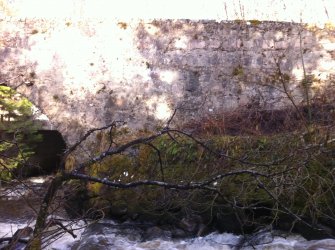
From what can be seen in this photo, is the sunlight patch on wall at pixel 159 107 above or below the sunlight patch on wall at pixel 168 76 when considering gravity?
below

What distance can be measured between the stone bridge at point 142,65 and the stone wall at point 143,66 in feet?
0.06

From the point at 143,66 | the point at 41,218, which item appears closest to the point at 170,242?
the point at 41,218

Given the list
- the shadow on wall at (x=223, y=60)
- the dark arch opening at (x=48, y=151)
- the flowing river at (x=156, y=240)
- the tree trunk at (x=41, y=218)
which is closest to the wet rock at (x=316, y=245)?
the flowing river at (x=156, y=240)

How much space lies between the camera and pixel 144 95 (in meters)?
7.75

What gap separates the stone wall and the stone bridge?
17 millimetres

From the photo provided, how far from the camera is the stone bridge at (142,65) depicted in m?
7.72

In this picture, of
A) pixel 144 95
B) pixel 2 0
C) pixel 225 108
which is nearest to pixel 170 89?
pixel 144 95

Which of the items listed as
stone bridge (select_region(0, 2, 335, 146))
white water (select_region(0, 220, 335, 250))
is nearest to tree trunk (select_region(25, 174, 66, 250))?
white water (select_region(0, 220, 335, 250))

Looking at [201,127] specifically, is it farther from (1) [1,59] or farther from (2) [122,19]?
(1) [1,59]

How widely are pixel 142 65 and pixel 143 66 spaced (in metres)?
0.02

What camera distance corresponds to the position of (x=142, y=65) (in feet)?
25.4

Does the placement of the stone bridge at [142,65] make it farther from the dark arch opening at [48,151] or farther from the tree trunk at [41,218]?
the tree trunk at [41,218]

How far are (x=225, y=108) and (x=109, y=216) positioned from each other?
2859 mm

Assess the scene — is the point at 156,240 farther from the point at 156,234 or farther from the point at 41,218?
the point at 41,218
